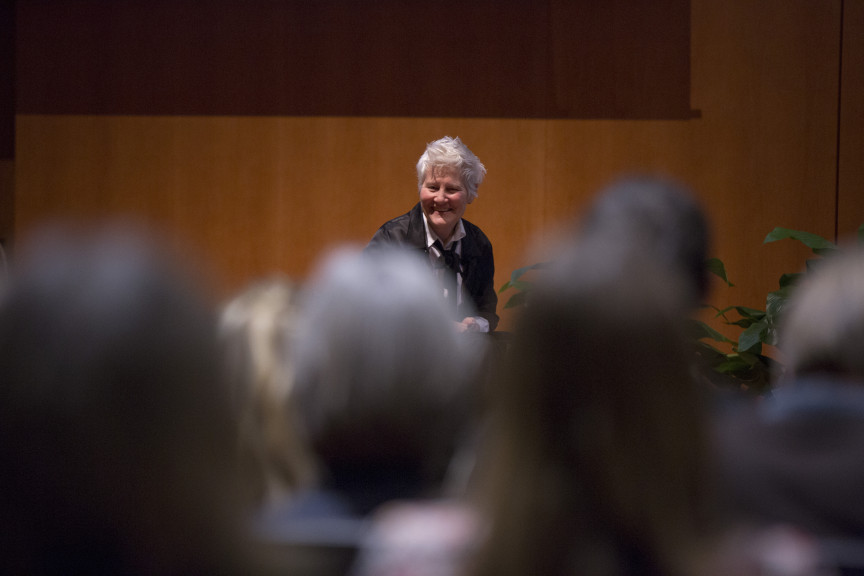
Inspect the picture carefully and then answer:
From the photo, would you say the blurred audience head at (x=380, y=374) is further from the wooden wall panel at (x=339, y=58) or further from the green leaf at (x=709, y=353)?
the wooden wall panel at (x=339, y=58)

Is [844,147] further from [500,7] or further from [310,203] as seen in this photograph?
[310,203]

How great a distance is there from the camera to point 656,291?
81cm

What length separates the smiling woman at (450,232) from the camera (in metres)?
3.06

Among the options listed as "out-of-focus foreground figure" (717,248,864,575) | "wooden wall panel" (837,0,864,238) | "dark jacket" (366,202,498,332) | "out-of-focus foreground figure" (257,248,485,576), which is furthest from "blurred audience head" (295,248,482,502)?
"wooden wall panel" (837,0,864,238)

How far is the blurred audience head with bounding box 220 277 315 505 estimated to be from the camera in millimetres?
1108

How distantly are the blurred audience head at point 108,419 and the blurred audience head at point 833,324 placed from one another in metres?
0.79

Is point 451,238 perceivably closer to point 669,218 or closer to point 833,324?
point 669,218

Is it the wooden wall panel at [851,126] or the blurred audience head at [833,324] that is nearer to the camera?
the blurred audience head at [833,324]

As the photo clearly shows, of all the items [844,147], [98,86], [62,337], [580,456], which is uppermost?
[98,86]

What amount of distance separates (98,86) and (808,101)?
13.4ft

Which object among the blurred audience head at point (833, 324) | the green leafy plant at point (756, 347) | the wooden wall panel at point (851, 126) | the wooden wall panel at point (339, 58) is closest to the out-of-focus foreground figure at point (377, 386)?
the blurred audience head at point (833, 324)

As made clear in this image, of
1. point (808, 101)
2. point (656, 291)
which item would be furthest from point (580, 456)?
point (808, 101)

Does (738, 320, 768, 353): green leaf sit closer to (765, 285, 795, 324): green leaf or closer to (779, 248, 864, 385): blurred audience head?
(765, 285, 795, 324): green leaf

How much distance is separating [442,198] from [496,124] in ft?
5.89
